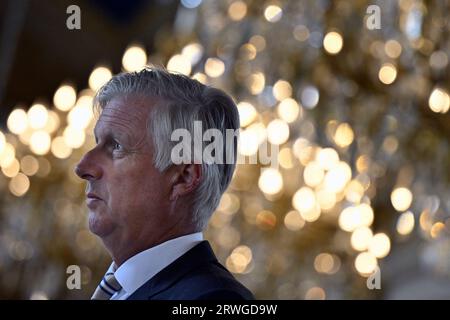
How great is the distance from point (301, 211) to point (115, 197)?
198 inches

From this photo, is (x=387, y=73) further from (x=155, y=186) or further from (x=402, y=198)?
(x=155, y=186)

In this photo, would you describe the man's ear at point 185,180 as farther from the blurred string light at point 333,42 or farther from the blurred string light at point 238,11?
the blurred string light at point 238,11

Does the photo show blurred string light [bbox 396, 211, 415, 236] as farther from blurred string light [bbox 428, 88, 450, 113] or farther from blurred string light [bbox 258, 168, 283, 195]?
blurred string light [bbox 428, 88, 450, 113]

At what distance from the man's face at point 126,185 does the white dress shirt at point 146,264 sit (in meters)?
0.02

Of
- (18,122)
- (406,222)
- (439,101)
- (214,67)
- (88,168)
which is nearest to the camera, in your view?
(88,168)

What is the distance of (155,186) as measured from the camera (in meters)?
1.73

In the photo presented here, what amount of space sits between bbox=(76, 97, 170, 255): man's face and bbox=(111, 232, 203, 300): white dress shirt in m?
0.02

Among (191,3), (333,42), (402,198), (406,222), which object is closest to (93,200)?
(333,42)

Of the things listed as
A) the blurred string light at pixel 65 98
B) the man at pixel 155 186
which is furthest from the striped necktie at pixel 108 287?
the blurred string light at pixel 65 98

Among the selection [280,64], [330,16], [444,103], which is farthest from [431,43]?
[280,64]

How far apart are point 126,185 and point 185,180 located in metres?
0.10

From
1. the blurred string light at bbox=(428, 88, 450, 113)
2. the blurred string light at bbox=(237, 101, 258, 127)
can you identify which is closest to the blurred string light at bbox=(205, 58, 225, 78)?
the blurred string light at bbox=(237, 101, 258, 127)

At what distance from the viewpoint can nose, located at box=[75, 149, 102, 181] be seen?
5.44ft

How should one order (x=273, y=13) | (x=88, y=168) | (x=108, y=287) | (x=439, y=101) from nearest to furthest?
(x=88, y=168) → (x=108, y=287) → (x=439, y=101) → (x=273, y=13)
